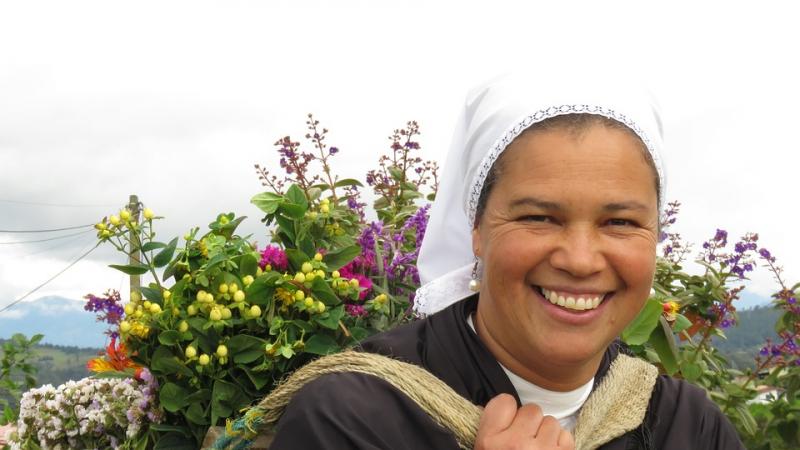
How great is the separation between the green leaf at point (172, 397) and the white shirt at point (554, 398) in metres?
1.04

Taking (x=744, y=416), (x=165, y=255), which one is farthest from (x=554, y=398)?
(x=744, y=416)

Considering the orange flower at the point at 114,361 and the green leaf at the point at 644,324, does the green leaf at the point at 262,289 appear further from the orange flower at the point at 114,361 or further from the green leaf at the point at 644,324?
the green leaf at the point at 644,324

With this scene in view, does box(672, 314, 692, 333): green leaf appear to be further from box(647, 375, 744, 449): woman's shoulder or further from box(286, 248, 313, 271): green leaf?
box(286, 248, 313, 271): green leaf

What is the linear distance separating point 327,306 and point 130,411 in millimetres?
778

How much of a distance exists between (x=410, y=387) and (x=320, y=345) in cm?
78

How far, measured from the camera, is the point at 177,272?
2.82 m

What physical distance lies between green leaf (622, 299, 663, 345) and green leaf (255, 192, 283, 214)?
1.36 metres

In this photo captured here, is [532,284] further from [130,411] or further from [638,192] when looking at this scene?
[130,411]

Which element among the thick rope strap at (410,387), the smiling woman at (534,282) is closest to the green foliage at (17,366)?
the thick rope strap at (410,387)

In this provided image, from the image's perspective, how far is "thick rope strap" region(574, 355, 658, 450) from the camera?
209cm

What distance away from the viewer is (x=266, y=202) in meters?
2.88

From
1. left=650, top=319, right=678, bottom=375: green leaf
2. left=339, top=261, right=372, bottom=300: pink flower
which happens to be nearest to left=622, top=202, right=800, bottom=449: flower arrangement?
left=650, top=319, right=678, bottom=375: green leaf

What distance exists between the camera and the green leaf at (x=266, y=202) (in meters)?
2.86

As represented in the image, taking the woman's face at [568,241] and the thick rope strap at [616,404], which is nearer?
the woman's face at [568,241]
